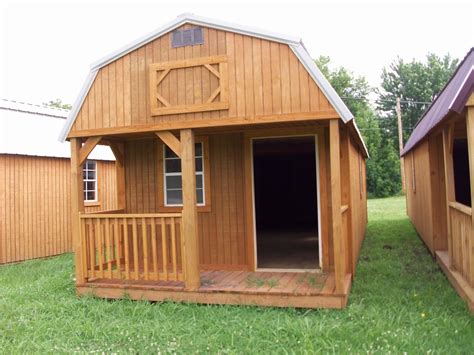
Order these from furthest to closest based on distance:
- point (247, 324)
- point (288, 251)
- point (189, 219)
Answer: point (288, 251)
point (189, 219)
point (247, 324)

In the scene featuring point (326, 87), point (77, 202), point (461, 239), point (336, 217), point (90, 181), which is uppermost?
point (326, 87)

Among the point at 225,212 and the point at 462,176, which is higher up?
the point at 462,176

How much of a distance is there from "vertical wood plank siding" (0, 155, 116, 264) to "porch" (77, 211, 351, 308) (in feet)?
14.6

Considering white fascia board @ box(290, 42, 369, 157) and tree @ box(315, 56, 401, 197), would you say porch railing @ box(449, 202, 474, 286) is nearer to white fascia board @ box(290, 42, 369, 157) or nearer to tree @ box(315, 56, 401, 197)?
white fascia board @ box(290, 42, 369, 157)

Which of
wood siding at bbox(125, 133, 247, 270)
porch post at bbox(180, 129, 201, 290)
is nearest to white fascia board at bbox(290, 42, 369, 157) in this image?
porch post at bbox(180, 129, 201, 290)

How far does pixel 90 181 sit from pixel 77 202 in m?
6.31

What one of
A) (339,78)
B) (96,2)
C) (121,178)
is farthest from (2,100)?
(339,78)

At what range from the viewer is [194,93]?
6199 mm

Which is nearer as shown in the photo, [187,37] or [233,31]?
[233,31]

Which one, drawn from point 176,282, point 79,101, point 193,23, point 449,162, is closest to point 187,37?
point 193,23

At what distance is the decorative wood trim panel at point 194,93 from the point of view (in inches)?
238

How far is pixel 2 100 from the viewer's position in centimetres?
1172

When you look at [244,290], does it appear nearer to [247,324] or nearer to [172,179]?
[247,324]

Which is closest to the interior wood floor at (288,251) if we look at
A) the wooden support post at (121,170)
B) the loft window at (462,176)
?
the wooden support post at (121,170)
